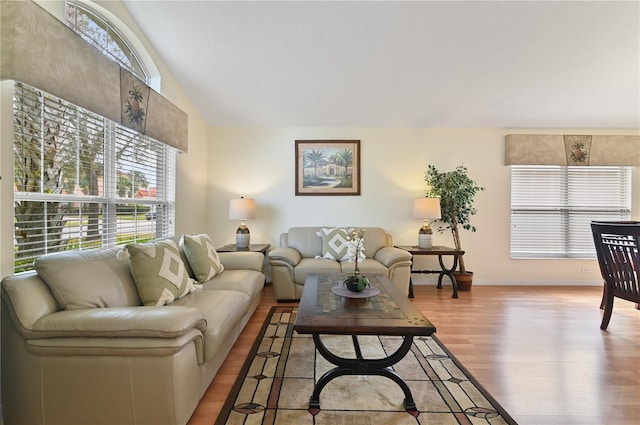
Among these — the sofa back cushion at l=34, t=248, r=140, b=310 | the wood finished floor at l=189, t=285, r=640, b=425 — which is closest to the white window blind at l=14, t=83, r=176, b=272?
the sofa back cushion at l=34, t=248, r=140, b=310

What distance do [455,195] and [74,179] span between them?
160 inches

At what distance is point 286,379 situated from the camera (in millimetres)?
2016

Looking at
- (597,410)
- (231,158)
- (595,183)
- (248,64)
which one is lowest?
(597,410)

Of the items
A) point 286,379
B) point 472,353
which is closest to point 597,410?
point 472,353

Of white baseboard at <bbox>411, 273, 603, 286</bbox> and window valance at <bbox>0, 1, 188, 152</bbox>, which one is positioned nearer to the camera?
window valance at <bbox>0, 1, 188, 152</bbox>

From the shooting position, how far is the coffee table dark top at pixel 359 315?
1.65m

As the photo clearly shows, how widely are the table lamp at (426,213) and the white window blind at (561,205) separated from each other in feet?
4.59

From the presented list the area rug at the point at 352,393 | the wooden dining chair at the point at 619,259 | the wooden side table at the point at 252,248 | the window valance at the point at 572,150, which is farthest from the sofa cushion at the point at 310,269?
the window valance at the point at 572,150

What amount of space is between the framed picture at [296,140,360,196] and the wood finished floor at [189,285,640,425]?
1656mm

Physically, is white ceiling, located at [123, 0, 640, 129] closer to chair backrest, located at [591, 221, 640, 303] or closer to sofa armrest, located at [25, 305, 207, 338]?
chair backrest, located at [591, 221, 640, 303]

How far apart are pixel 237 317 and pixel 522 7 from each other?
3453 millimetres

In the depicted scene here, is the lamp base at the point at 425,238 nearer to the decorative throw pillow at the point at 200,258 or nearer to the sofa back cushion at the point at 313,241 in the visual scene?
the sofa back cushion at the point at 313,241

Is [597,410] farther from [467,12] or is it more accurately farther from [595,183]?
[595,183]

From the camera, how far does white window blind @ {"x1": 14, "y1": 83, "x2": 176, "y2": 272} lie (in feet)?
6.06
